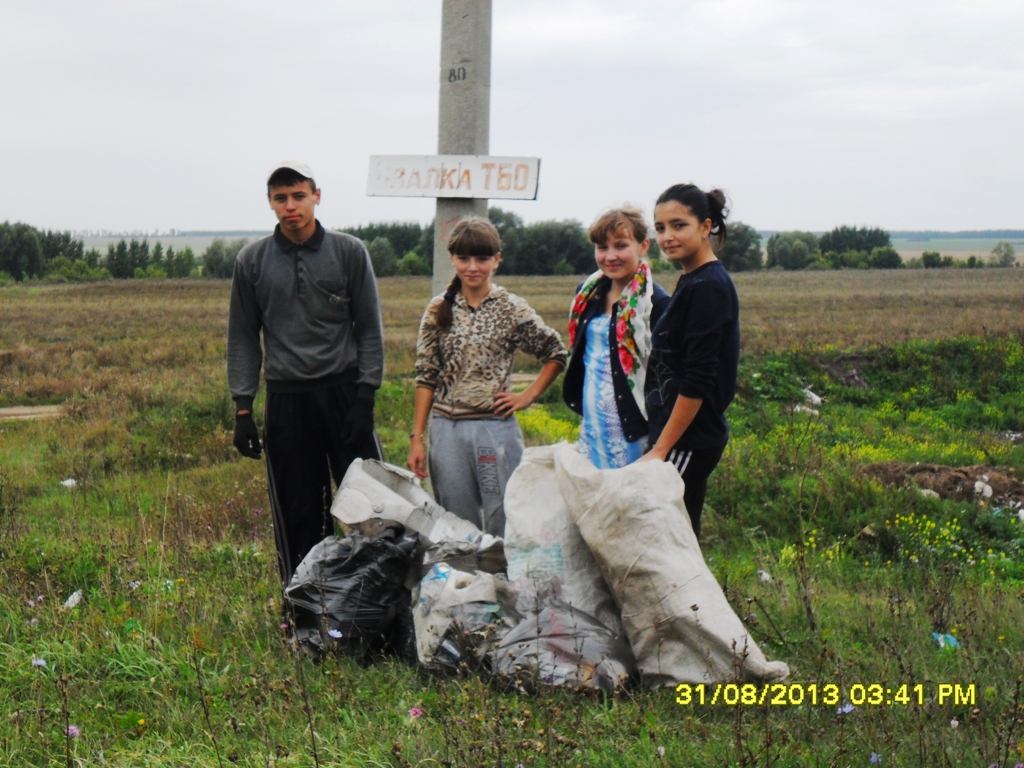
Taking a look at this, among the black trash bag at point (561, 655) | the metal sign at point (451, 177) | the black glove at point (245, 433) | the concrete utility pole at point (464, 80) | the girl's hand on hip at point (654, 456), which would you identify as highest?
the concrete utility pole at point (464, 80)

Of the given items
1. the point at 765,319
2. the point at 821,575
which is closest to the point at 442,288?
the point at 821,575

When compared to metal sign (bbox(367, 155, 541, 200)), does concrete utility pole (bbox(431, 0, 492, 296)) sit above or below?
above

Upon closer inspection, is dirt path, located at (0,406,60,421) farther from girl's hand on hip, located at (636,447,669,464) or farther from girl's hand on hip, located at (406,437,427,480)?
girl's hand on hip, located at (636,447,669,464)

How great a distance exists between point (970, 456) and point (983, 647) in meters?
5.38

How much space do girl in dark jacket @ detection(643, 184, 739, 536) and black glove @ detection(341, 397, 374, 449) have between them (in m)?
1.31

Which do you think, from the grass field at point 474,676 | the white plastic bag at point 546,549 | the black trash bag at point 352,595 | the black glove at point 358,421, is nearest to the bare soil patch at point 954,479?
the grass field at point 474,676

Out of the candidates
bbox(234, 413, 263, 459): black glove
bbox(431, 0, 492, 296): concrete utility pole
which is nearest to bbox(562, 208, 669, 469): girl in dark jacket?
bbox(431, 0, 492, 296): concrete utility pole

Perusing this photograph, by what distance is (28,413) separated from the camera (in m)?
12.5

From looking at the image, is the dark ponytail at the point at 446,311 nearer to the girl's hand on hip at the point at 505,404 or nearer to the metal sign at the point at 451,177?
the girl's hand on hip at the point at 505,404

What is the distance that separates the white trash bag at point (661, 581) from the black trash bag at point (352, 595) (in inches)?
31.6

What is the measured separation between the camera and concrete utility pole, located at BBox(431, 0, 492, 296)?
4.61 m

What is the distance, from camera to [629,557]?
325 cm

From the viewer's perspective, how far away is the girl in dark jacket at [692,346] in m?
3.31

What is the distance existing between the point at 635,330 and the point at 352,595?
1.46 meters
